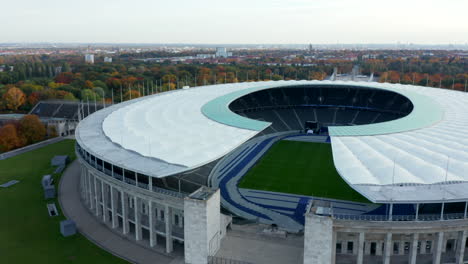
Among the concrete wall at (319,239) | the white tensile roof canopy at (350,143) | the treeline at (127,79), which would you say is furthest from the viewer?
the treeline at (127,79)

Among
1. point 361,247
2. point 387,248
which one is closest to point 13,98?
point 361,247

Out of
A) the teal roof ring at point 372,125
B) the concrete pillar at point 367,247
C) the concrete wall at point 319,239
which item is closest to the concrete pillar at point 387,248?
the concrete pillar at point 367,247

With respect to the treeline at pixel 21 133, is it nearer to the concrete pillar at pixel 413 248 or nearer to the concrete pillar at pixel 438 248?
the concrete pillar at pixel 413 248

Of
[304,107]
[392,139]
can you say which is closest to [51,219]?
[392,139]

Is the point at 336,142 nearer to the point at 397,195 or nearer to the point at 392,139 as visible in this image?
the point at 392,139

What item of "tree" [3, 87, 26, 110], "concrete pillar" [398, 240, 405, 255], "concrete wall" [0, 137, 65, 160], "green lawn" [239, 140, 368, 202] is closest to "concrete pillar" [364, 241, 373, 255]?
"concrete pillar" [398, 240, 405, 255]

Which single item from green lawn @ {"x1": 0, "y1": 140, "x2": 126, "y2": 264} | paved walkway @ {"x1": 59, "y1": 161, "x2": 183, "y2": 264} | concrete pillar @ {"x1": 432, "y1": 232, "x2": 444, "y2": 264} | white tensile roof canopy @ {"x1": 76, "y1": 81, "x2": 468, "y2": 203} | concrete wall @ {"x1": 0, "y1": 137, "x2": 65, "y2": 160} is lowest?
green lawn @ {"x1": 0, "y1": 140, "x2": 126, "y2": 264}

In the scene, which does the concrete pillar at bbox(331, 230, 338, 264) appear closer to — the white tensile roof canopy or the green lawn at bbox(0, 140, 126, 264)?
the white tensile roof canopy
